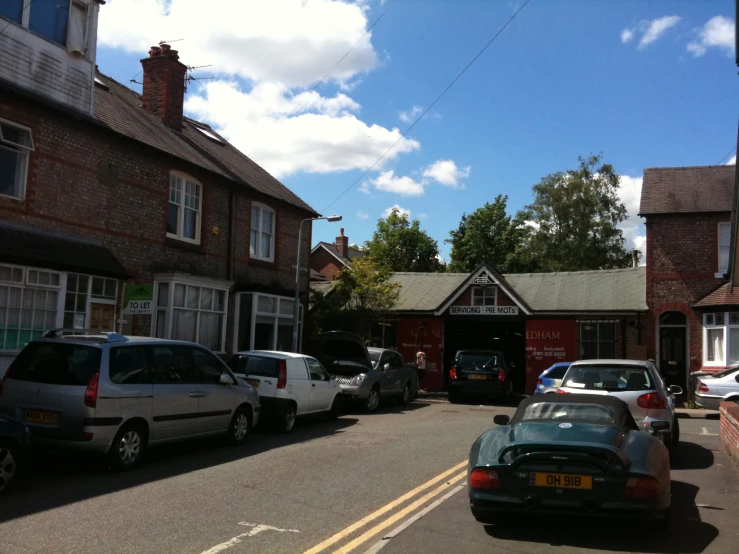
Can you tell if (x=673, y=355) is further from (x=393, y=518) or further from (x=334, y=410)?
(x=393, y=518)

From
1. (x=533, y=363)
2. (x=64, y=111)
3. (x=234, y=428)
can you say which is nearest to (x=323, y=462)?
(x=234, y=428)

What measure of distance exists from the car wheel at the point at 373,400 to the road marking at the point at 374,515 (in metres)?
8.16

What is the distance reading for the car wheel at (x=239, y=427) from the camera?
11.0 metres

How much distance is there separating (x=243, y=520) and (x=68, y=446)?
3164 mm

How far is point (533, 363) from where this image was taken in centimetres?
2586

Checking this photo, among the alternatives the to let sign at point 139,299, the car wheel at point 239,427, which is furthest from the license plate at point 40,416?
the to let sign at point 139,299

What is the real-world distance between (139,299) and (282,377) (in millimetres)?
3906

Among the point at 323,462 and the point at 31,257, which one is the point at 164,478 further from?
the point at 31,257

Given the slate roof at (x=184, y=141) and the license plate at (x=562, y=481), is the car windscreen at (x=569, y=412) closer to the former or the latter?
the license plate at (x=562, y=481)

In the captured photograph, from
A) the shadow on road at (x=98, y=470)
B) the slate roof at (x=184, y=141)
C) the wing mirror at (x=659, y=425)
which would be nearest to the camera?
the shadow on road at (x=98, y=470)

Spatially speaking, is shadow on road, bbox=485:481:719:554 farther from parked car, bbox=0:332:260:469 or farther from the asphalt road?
parked car, bbox=0:332:260:469

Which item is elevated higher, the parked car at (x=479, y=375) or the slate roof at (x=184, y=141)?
the slate roof at (x=184, y=141)

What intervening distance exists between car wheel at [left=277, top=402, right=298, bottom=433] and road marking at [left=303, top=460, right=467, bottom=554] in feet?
14.1

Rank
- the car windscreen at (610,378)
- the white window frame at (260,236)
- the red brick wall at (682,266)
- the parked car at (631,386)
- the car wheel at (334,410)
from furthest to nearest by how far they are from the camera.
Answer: the red brick wall at (682,266) → the white window frame at (260,236) → the car wheel at (334,410) → the car windscreen at (610,378) → the parked car at (631,386)
